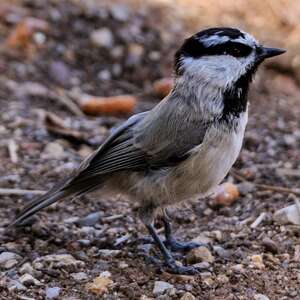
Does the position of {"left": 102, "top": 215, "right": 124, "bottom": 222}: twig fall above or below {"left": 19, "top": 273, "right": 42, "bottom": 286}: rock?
above

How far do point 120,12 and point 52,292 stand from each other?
161 inches

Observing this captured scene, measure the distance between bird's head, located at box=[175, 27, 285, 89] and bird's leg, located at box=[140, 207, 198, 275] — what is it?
80 centimetres

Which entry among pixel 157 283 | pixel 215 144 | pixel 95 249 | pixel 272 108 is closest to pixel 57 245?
pixel 95 249

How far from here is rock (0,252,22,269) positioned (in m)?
3.78

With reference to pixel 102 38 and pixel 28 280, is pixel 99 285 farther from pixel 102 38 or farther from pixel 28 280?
pixel 102 38

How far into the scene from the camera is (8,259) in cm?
383

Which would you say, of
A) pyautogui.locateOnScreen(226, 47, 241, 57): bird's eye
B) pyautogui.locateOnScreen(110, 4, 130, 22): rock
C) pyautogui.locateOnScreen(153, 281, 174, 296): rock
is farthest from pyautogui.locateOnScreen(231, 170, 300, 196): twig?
pyautogui.locateOnScreen(110, 4, 130, 22): rock

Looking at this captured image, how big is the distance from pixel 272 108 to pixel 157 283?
2.88m

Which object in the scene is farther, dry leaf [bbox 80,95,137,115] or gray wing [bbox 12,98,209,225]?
dry leaf [bbox 80,95,137,115]

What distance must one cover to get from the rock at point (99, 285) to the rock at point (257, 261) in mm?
787

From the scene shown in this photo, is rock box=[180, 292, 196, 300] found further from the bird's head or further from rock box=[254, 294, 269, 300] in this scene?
the bird's head

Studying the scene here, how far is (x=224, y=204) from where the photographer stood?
4609 millimetres

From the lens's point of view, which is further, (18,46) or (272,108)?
(18,46)

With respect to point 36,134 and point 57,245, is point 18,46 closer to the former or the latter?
point 36,134
